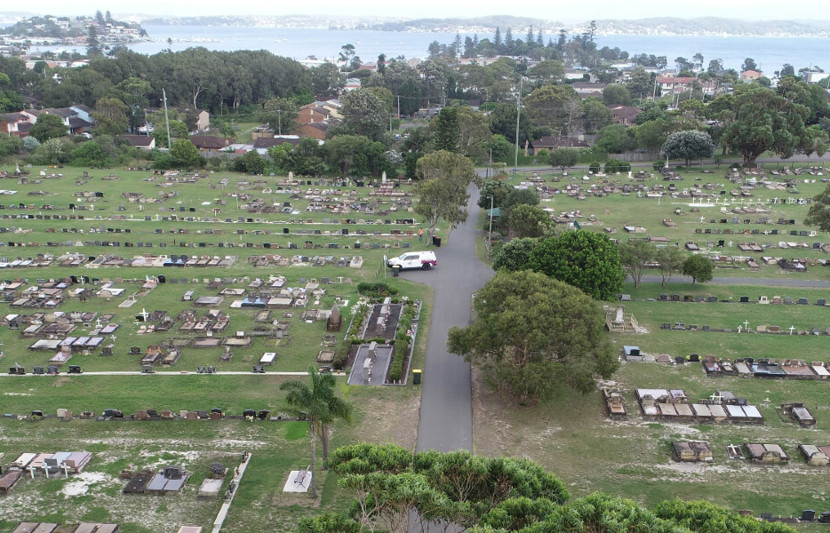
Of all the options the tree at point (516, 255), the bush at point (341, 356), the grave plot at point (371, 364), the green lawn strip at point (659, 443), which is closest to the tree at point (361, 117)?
the tree at point (516, 255)

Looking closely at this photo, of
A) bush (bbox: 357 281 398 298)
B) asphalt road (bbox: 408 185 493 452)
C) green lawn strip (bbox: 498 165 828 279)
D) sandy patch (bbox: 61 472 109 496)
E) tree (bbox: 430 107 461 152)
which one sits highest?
tree (bbox: 430 107 461 152)

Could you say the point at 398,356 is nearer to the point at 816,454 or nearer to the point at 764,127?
the point at 816,454

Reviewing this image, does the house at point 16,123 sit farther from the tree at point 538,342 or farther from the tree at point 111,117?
the tree at point 538,342

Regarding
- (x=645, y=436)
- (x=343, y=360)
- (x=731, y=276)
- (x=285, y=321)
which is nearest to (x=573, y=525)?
(x=645, y=436)

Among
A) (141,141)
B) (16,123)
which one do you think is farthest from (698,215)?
(16,123)

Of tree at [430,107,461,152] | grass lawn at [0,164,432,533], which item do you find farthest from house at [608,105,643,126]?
grass lawn at [0,164,432,533]

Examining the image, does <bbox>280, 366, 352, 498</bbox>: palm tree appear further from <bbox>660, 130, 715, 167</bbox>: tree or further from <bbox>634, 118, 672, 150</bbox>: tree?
<bbox>634, 118, 672, 150</bbox>: tree

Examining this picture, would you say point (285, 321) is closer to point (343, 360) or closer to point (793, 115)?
point (343, 360)
